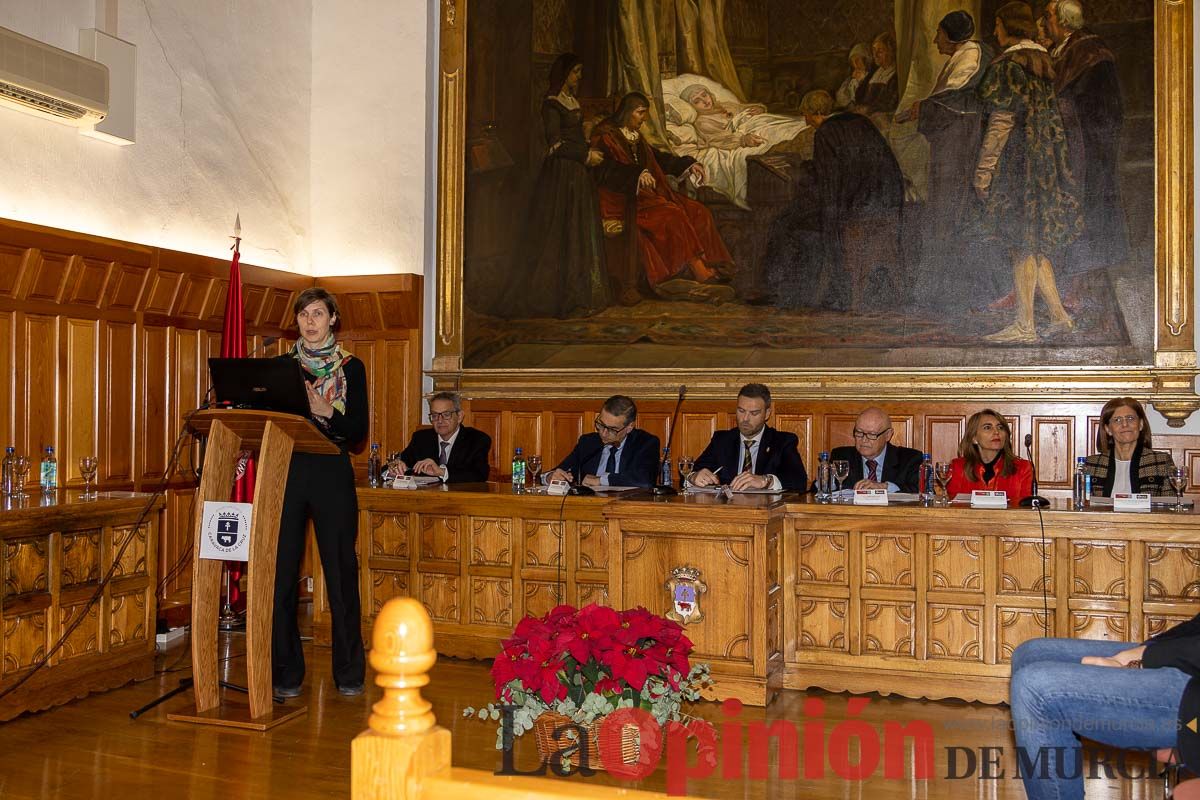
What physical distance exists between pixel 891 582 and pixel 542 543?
171 centimetres

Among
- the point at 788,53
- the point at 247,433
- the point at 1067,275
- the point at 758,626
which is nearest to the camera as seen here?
the point at 247,433

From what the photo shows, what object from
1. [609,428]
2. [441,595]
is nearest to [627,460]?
[609,428]

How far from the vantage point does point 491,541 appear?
17.5 feet

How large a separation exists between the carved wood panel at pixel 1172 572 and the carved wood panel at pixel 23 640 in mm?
4746

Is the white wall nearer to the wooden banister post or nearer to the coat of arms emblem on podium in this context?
the coat of arms emblem on podium

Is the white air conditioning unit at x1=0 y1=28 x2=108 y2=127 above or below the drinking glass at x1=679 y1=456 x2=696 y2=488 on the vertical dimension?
above

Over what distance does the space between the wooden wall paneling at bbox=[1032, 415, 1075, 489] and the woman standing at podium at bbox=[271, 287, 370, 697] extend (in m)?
3.91

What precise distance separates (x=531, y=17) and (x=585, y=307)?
6.94 feet

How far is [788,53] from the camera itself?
6.62m

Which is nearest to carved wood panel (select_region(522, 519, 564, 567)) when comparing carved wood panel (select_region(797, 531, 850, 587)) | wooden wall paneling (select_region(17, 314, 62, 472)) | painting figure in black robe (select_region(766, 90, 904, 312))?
carved wood panel (select_region(797, 531, 850, 587))

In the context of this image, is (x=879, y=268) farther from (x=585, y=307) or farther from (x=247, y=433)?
(x=247, y=433)

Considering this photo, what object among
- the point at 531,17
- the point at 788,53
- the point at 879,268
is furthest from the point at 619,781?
the point at 531,17

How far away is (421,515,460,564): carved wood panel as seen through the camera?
541 cm

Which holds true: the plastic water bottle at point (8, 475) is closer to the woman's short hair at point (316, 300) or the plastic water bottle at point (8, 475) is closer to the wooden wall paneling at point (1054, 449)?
the woman's short hair at point (316, 300)
